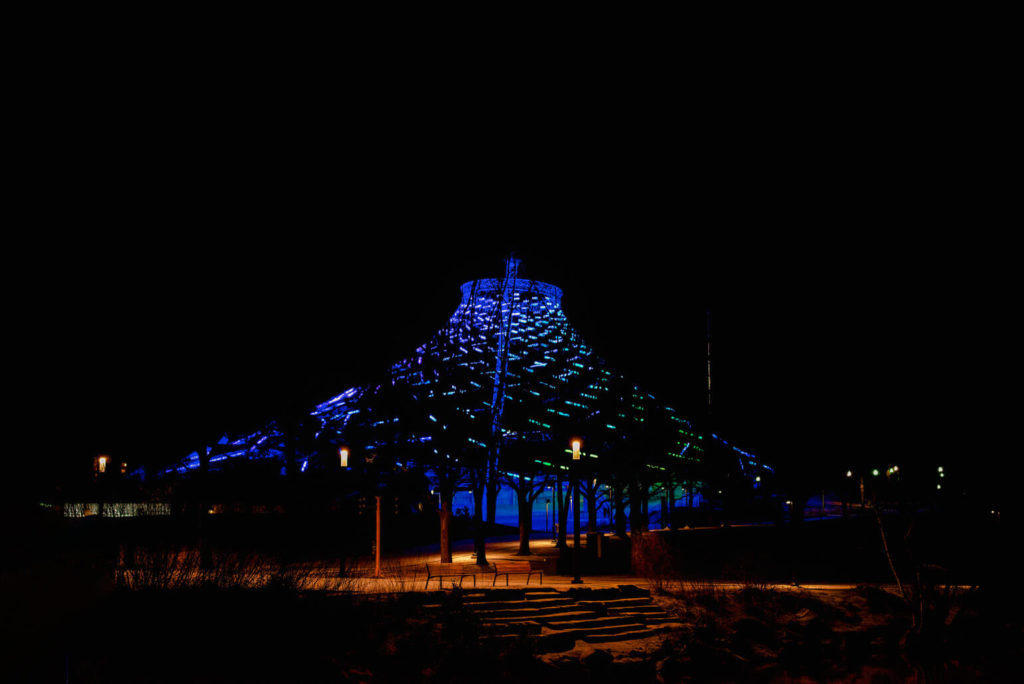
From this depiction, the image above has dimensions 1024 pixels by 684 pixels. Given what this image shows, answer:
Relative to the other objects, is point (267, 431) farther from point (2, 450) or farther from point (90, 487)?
point (2, 450)

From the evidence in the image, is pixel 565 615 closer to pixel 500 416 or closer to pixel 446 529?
pixel 446 529

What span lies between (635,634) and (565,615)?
1.70 metres

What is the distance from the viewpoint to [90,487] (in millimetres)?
25672

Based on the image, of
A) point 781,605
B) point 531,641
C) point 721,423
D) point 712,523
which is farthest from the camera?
→ point 721,423

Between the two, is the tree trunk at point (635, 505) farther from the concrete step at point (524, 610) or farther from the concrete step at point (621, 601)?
the concrete step at point (524, 610)

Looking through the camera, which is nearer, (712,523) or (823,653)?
(823,653)

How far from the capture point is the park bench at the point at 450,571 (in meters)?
18.9

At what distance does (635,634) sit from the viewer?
642 inches

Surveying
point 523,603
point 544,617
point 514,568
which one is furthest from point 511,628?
point 514,568

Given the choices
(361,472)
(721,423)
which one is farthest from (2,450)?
(721,423)

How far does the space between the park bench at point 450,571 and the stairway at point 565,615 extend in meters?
1.52

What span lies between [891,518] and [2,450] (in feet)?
119

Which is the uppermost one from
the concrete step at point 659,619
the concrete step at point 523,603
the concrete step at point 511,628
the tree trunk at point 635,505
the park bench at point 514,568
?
the tree trunk at point 635,505

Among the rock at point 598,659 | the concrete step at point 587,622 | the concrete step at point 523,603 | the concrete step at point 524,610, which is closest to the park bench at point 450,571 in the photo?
the concrete step at point 523,603
